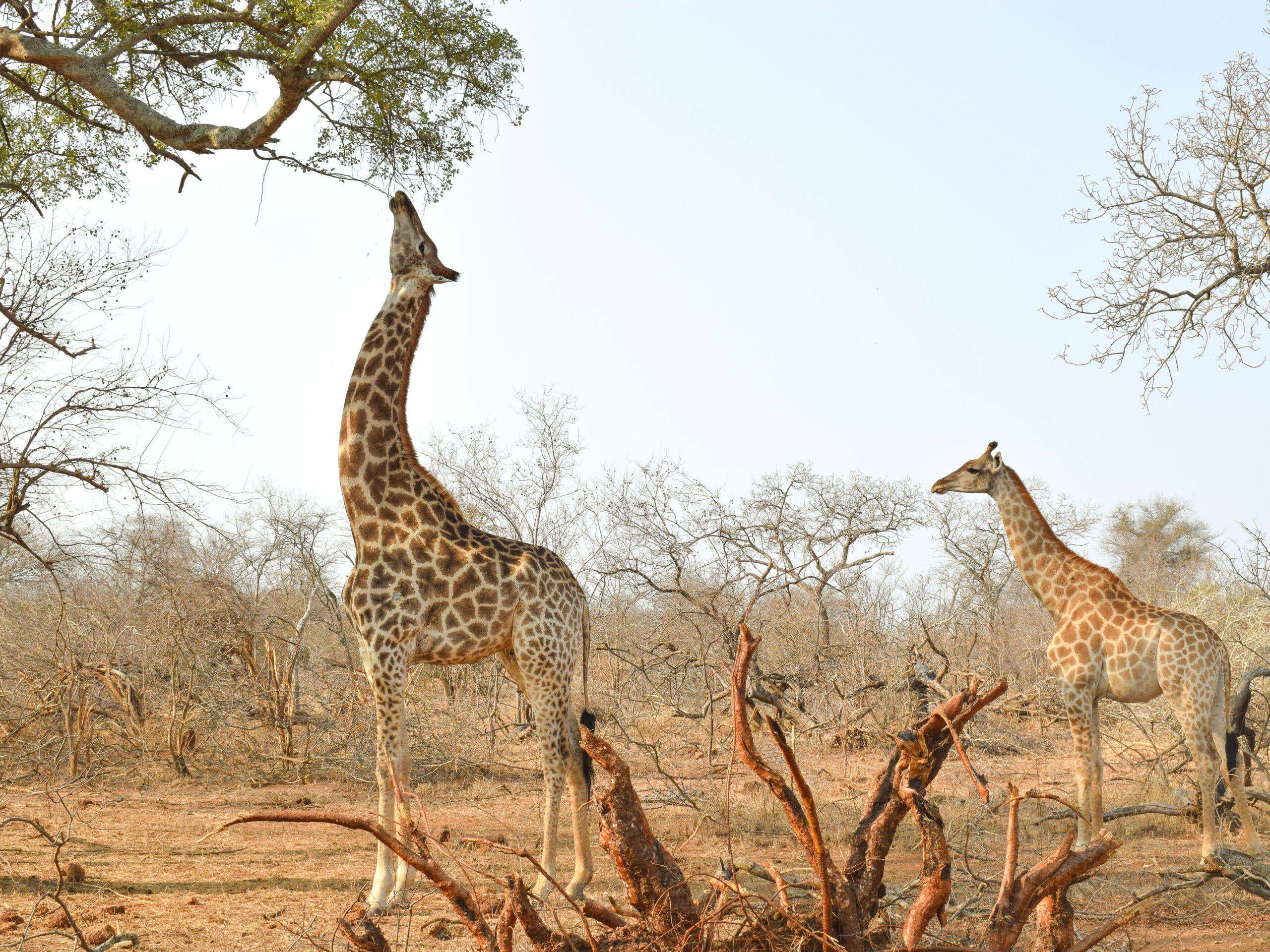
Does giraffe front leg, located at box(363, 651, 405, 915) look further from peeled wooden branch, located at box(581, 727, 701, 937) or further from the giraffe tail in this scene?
peeled wooden branch, located at box(581, 727, 701, 937)

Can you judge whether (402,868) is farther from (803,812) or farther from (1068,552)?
(1068,552)

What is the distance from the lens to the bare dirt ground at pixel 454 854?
4645 mm

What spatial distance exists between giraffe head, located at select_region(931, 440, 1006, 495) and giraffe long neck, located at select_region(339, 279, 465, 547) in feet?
12.7

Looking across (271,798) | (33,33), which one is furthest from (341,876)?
(33,33)

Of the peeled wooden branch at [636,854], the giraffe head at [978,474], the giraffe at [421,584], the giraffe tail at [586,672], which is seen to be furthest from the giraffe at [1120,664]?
the peeled wooden branch at [636,854]

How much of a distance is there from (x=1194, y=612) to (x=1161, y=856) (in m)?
→ 8.00

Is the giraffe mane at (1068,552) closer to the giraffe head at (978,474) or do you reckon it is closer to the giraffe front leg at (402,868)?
the giraffe head at (978,474)

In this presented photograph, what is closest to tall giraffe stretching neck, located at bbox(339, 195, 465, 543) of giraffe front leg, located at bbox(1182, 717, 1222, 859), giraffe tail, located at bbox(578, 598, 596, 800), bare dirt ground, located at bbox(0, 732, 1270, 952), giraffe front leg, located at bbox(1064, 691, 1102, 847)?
giraffe tail, located at bbox(578, 598, 596, 800)

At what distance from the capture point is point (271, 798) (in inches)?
341

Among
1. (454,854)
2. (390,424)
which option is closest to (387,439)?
(390,424)

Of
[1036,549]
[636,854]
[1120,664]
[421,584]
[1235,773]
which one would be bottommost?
[1235,773]

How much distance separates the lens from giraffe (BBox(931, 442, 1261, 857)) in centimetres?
649

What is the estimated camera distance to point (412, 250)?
5.93m

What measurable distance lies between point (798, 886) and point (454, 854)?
1602mm
